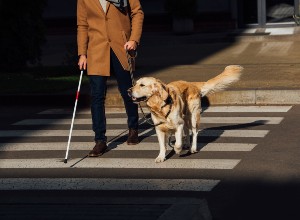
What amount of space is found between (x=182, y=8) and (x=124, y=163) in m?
23.8

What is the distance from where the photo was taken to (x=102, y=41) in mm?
10867

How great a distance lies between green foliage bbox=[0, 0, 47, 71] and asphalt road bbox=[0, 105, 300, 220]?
22.4ft

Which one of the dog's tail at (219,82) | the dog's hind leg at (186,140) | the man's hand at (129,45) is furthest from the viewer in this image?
the dog's tail at (219,82)

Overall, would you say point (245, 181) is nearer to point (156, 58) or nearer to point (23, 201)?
point (23, 201)

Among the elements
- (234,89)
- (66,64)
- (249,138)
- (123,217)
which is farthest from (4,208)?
(66,64)

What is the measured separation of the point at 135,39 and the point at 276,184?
103 inches

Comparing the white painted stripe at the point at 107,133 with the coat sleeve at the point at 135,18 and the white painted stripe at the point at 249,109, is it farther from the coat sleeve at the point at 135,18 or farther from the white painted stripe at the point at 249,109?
the white painted stripe at the point at 249,109

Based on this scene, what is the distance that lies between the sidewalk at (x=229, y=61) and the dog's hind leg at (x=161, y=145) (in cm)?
504

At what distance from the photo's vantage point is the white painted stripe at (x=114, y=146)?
11.2m

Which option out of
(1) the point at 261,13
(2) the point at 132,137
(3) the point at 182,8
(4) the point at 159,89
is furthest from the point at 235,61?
(1) the point at 261,13

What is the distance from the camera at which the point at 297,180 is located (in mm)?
9195

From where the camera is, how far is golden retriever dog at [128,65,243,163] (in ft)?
33.0

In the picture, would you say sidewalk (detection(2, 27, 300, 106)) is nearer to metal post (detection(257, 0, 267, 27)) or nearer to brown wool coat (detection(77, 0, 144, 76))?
metal post (detection(257, 0, 267, 27))

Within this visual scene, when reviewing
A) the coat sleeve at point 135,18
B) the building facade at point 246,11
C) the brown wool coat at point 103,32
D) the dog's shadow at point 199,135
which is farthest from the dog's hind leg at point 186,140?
the building facade at point 246,11
